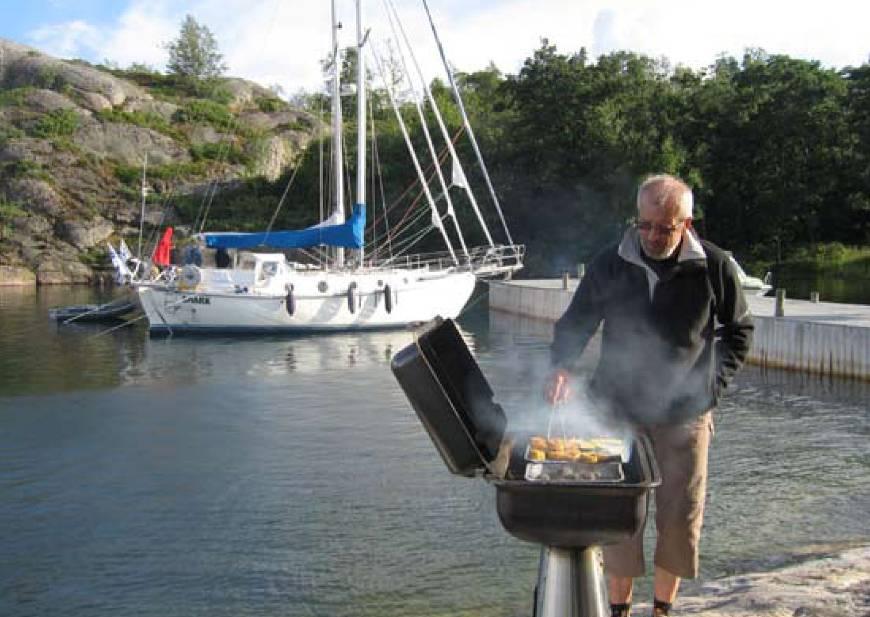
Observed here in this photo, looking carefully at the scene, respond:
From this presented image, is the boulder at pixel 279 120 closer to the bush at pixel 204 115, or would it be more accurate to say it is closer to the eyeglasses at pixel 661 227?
the bush at pixel 204 115

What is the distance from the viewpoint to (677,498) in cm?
425

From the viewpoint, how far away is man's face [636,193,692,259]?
3885 millimetres

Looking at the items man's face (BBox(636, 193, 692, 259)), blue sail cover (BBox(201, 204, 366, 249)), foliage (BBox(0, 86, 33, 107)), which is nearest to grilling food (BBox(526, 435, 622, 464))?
man's face (BBox(636, 193, 692, 259))

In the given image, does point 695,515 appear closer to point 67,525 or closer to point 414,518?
point 414,518

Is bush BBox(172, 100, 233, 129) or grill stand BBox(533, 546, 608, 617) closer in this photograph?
grill stand BBox(533, 546, 608, 617)

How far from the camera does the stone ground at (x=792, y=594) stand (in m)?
5.28

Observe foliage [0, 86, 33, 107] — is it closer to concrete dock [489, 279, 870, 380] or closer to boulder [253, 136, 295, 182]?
boulder [253, 136, 295, 182]

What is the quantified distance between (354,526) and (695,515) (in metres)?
5.83

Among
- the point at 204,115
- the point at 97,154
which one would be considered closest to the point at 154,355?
the point at 97,154

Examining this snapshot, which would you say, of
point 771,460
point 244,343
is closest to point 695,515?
point 771,460

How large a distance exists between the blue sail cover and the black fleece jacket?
24391mm

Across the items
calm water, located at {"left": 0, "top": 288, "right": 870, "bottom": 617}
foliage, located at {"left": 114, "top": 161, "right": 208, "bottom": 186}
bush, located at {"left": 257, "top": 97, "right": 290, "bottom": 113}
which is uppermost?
bush, located at {"left": 257, "top": 97, "right": 290, "bottom": 113}

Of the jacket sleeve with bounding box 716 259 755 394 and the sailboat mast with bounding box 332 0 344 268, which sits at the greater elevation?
the sailboat mast with bounding box 332 0 344 268

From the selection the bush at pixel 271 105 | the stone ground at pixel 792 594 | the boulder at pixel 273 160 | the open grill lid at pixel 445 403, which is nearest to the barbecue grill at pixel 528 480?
the open grill lid at pixel 445 403
